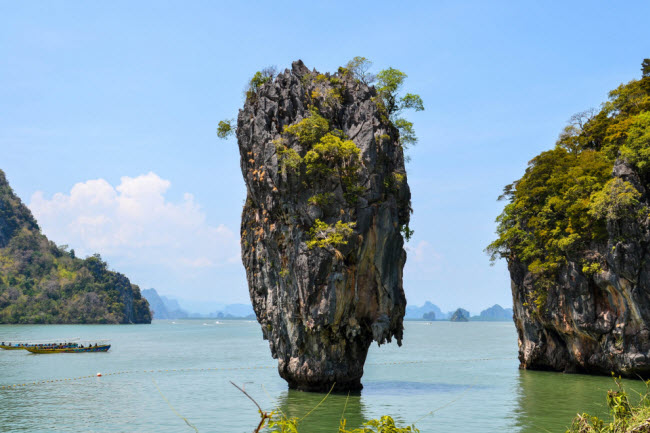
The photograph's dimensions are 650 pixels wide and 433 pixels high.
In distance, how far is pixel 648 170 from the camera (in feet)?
106

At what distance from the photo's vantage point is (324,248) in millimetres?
28125

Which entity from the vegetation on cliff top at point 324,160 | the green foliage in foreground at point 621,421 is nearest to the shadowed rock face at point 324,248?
the vegetation on cliff top at point 324,160

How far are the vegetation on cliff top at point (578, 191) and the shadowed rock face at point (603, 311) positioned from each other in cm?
70

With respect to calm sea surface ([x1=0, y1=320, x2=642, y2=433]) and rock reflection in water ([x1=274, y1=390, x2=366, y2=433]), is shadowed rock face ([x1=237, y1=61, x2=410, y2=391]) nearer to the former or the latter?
rock reflection in water ([x1=274, y1=390, x2=366, y2=433])

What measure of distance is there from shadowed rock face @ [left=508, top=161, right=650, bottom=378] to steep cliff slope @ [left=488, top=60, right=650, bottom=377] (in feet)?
0.18

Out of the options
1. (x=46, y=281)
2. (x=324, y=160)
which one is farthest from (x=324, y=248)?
(x=46, y=281)

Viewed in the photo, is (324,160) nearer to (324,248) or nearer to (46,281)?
(324,248)

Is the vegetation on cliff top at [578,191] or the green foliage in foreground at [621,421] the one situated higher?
the vegetation on cliff top at [578,191]

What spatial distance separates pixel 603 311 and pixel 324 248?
18.0 metres

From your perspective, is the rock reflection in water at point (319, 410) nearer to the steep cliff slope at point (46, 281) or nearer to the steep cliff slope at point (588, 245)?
the steep cliff slope at point (588, 245)

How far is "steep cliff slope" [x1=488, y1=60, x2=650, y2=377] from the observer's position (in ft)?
105

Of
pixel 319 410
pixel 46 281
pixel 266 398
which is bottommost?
pixel 266 398

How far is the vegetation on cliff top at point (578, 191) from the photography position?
106ft

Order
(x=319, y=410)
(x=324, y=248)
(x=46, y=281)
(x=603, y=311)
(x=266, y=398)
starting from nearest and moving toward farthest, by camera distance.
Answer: (x=319, y=410)
(x=324, y=248)
(x=266, y=398)
(x=603, y=311)
(x=46, y=281)
